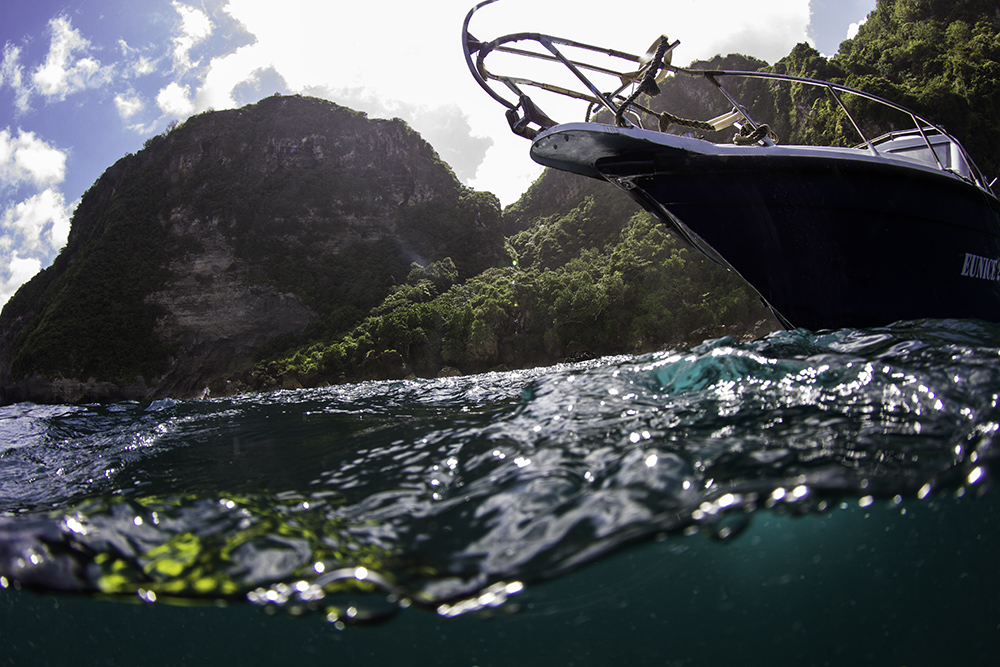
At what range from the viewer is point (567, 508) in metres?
2.74

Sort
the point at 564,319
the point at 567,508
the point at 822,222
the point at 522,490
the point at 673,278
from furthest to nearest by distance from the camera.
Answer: the point at 673,278 → the point at 564,319 → the point at 822,222 → the point at 522,490 → the point at 567,508

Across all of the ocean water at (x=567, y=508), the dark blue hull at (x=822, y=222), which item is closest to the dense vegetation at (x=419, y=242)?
the dark blue hull at (x=822, y=222)

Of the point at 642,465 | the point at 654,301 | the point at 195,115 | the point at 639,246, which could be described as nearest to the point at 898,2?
the point at 639,246

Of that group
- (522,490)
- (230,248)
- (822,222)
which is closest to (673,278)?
(822,222)

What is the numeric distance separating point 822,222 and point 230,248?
68.5 m

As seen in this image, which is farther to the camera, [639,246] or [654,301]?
[639,246]

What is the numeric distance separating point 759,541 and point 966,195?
6012 millimetres

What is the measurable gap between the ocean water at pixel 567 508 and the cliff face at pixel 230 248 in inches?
1983

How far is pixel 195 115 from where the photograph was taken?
2965 inches

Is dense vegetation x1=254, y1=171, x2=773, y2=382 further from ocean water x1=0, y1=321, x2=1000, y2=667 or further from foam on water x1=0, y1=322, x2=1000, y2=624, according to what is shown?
foam on water x1=0, y1=322, x2=1000, y2=624

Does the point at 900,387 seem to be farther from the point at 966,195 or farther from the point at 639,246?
the point at 639,246

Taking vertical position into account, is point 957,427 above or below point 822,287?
below

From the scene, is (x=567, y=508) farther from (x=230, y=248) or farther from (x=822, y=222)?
(x=230, y=248)

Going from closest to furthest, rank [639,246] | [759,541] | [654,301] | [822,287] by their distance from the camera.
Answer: [759,541], [822,287], [654,301], [639,246]
